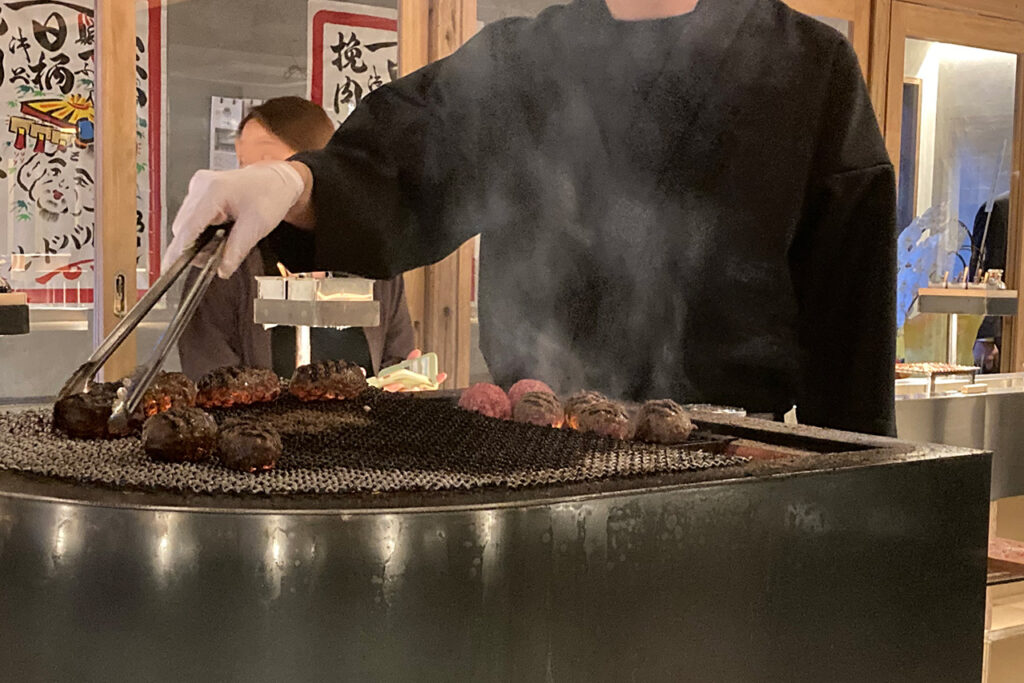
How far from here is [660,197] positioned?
90.7 inches

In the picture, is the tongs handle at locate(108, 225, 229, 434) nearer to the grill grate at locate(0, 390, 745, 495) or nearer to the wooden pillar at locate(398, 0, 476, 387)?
the grill grate at locate(0, 390, 745, 495)

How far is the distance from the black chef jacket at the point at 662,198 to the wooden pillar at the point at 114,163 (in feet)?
3.01

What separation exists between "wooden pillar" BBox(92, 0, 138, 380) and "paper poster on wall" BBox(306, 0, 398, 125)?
523 millimetres

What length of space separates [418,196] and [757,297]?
0.71m

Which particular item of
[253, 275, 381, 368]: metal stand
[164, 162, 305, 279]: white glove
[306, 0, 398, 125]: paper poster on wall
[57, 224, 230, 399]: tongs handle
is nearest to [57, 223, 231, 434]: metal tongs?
[57, 224, 230, 399]: tongs handle

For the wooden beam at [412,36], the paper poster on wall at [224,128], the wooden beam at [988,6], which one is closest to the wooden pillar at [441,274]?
the wooden beam at [412,36]

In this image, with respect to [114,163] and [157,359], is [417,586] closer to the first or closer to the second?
[157,359]

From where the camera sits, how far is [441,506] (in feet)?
3.28

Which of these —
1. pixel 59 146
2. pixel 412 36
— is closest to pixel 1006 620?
pixel 412 36

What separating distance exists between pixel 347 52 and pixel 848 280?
69.7 inches

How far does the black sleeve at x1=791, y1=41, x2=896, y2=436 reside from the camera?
203 cm

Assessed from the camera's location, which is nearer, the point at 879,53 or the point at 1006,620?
the point at 1006,620

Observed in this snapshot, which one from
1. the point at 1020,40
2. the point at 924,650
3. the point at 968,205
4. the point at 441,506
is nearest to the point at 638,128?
the point at 924,650

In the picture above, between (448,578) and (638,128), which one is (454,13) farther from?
(448,578)
